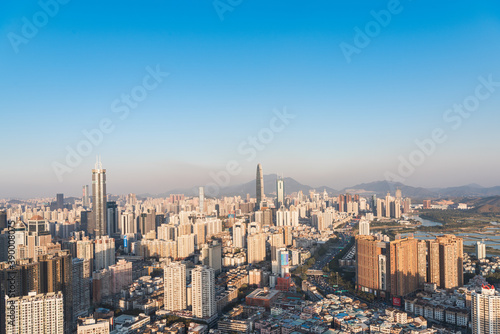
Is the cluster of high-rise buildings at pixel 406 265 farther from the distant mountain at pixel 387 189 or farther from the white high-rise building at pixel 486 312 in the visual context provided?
the distant mountain at pixel 387 189

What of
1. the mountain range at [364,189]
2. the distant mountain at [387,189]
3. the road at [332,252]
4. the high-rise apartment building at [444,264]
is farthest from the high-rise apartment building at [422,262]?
the distant mountain at [387,189]

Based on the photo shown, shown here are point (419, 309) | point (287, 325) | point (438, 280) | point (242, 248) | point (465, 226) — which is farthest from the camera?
point (465, 226)

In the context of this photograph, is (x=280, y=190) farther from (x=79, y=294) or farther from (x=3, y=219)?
(x=79, y=294)

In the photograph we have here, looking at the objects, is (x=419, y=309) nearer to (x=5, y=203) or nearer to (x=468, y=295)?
(x=468, y=295)

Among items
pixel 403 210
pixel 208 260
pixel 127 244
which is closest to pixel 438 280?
pixel 208 260

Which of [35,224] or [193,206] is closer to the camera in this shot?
[35,224]

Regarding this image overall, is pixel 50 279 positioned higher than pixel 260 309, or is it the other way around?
pixel 50 279

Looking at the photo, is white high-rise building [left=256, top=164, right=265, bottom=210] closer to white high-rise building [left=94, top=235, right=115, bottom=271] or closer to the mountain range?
the mountain range

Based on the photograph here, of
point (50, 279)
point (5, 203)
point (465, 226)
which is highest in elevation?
point (5, 203)
